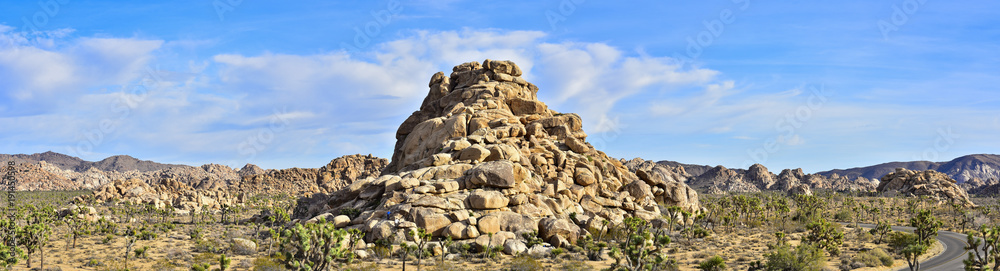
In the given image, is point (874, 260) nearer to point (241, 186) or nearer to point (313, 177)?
point (313, 177)

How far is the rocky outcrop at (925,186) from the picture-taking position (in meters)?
128

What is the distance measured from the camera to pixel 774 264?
127ft

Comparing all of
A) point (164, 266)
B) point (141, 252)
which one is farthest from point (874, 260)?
point (141, 252)

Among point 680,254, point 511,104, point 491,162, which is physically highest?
point 511,104

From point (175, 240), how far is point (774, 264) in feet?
192

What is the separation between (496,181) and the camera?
57812 mm

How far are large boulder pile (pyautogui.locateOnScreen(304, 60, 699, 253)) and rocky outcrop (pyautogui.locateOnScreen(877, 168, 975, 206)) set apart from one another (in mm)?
87859

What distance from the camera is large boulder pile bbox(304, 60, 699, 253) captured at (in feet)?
169

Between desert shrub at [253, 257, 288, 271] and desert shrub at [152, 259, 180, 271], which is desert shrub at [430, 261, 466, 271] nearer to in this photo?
desert shrub at [253, 257, 288, 271]

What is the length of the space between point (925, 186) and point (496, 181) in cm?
12947

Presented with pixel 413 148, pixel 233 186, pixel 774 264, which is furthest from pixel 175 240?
pixel 233 186

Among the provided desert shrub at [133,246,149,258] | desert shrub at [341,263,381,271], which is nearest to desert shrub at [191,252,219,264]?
desert shrub at [133,246,149,258]

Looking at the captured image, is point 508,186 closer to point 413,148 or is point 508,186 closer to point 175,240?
point 413,148

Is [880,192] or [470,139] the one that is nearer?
[470,139]
